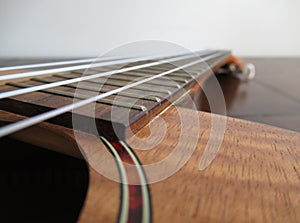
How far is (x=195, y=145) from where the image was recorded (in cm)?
30

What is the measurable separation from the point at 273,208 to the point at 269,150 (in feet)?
0.37

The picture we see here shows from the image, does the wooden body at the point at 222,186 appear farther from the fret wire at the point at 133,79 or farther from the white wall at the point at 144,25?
the white wall at the point at 144,25

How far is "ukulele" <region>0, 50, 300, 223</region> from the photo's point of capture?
0.67 ft

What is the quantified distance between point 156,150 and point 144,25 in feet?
4.13

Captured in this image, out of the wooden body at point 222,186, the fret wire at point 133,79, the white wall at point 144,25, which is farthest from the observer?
the white wall at point 144,25

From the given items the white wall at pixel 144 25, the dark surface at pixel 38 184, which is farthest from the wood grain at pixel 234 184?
the white wall at pixel 144 25

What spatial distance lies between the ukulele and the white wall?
85 cm

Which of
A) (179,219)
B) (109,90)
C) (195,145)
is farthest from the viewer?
(109,90)

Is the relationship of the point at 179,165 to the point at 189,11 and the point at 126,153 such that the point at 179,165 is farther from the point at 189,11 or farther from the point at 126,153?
the point at 189,11

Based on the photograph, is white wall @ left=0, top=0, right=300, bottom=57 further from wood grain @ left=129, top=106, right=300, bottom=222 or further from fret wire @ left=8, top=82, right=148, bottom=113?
wood grain @ left=129, top=106, right=300, bottom=222

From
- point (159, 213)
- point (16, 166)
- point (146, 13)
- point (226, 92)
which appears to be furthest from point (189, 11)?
point (159, 213)

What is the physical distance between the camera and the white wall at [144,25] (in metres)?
1.20

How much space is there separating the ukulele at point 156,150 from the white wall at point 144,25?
85 centimetres

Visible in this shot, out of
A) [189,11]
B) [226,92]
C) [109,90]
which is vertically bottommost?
[226,92]
